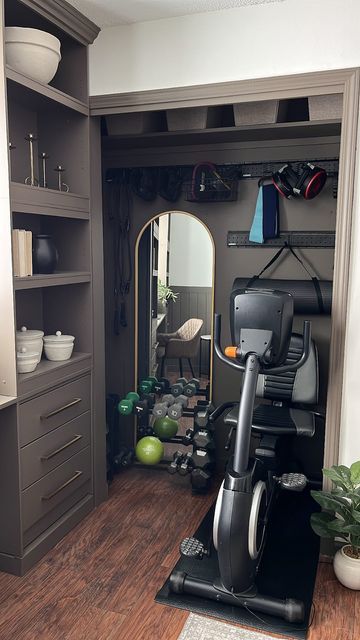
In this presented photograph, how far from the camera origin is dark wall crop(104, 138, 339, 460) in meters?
3.05

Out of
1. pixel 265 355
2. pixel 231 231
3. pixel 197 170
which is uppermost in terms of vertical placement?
pixel 197 170

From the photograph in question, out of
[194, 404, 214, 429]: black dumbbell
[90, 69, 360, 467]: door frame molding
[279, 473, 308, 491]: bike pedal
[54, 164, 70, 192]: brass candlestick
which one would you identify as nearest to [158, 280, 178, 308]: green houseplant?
[194, 404, 214, 429]: black dumbbell

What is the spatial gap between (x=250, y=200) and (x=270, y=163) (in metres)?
0.24

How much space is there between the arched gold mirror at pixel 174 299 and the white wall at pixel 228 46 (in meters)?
0.90

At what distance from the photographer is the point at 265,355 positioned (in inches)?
83.9

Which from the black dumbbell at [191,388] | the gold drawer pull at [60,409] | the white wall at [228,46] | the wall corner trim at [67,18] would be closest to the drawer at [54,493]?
the gold drawer pull at [60,409]

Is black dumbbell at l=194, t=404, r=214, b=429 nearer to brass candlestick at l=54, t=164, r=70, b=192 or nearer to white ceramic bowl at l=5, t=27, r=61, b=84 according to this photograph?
brass candlestick at l=54, t=164, r=70, b=192

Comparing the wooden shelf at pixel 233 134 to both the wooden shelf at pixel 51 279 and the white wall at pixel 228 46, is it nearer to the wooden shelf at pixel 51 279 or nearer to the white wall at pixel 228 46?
the white wall at pixel 228 46

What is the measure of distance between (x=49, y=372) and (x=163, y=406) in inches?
39.2

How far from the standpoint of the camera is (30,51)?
2.30 m

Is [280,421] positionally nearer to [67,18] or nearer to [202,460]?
[202,460]

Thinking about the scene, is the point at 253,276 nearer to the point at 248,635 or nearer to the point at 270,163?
the point at 270,163

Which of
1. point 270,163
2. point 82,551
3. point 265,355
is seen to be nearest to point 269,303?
point 265,355

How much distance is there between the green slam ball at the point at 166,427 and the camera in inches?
132
